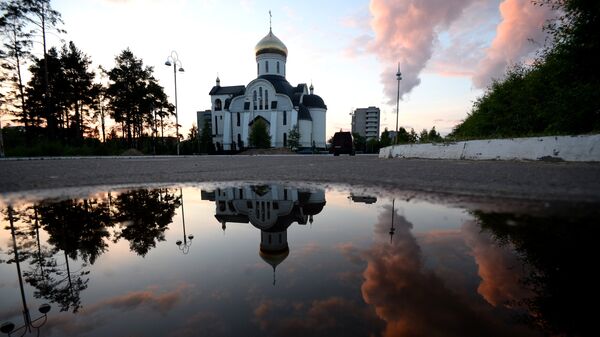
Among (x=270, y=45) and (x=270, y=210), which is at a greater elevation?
(x=270, y=45)

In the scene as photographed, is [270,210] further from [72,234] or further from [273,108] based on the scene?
[273,108]

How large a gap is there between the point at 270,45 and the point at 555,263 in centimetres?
5882

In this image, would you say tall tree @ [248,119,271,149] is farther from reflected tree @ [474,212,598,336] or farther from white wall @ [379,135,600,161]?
reflected tree @ [474,212,598,336]

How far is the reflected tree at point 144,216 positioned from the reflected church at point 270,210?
424 mm

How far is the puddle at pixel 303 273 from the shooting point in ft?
2.71

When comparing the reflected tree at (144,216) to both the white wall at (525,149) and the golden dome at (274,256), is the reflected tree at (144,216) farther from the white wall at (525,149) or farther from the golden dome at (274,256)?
the white wall at (525,149)

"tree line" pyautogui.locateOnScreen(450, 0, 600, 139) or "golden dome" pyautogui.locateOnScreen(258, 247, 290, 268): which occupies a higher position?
"tree line" pyautogui.locateOnScreen(450, 0, 600, 139)

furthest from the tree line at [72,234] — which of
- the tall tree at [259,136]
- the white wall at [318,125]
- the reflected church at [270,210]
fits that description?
the white wall at [318,125]

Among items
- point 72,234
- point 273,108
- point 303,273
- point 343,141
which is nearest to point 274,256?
point 303,273

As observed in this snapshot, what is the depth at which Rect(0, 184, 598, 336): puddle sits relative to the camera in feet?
Answer: 2.71

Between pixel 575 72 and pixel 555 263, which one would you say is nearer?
pixel 555 263

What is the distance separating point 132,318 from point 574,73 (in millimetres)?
13575

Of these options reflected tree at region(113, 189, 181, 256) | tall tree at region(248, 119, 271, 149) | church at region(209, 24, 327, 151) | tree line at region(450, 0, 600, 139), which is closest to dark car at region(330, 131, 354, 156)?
tree line at region(450, 0, 600, 139)

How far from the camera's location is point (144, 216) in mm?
2303
